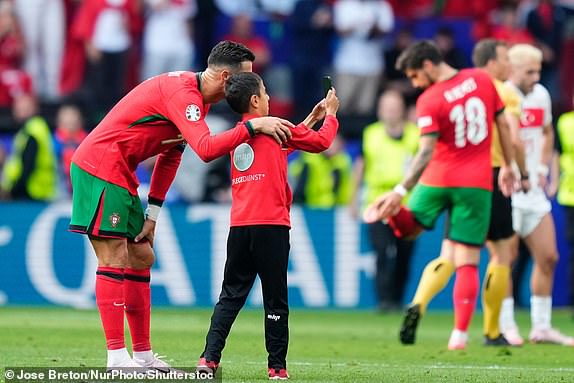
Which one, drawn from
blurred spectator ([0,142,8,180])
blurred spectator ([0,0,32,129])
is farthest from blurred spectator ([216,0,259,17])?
blurred spectator ([0,142,8,180])

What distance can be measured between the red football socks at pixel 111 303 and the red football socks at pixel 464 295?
3598 mm

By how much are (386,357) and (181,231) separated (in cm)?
616

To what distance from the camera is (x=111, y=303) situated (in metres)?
7.92

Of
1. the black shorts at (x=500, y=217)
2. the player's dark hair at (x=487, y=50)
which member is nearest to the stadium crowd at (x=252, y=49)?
→ the player's dark hair at (x=487, y=50)

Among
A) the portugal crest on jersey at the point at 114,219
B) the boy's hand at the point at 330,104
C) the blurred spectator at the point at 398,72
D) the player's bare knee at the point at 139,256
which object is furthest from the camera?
the blurred spectator at the point at 398,72

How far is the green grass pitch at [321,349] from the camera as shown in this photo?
860 cm

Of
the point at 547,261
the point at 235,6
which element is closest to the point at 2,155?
the point at 235,6

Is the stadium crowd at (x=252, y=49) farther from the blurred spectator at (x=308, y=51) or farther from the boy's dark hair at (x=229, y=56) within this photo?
the boy's dark hair at (x=229, y=56)

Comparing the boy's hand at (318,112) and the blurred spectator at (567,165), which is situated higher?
the boy's hand at (318,112)

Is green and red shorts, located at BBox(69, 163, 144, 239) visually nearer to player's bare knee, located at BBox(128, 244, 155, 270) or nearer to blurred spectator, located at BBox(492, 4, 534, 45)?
player's bare knee, located at BBox(128, 244, 155, 270)

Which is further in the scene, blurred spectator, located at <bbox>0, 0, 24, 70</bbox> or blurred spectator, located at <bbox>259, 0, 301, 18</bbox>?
blurred spectator, located at <bbox>259, 0, 301, 18</bbox>

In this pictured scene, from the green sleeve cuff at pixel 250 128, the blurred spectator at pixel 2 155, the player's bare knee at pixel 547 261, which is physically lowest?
the player's bare knee at pixel 547 261

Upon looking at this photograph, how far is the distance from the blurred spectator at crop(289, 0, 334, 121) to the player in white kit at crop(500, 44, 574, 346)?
6307 mm

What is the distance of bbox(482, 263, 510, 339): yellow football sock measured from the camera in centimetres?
1098
